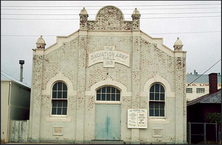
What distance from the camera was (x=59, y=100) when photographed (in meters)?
19.3

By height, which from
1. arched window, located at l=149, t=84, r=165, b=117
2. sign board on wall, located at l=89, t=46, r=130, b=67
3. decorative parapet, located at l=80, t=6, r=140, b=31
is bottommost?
arched window, located at l=149, t=84, r=165, b=117

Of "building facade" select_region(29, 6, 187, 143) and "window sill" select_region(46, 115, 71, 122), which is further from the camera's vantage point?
"window sill" select_region(46, 115, 71, 122)

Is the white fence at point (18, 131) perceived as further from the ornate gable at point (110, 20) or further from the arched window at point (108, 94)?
the ornate gable at point (110, 20)

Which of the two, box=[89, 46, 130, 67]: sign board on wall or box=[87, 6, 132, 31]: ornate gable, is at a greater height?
box=[87, 6, 132, 31]: ornate gable

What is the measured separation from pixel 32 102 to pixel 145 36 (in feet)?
28.0

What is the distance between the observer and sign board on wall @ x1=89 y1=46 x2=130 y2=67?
63.5 feet

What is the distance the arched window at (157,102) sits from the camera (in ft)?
63.3

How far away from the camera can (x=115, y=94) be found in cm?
1934

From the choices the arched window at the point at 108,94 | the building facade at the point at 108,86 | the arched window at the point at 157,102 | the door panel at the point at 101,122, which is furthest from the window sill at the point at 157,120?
the door panel at the point at 101,122

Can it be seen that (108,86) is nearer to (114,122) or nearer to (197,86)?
(114,122)

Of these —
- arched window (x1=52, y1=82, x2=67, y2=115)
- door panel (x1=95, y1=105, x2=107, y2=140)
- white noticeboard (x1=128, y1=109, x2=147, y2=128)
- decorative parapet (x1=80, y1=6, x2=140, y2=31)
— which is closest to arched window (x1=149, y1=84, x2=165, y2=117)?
white noticeboard (x1=128, y1=109, x2=147, y2=128)

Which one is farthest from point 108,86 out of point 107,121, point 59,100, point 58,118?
point 58,118

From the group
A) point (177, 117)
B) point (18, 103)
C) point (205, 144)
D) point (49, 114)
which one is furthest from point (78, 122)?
point (205, 144)

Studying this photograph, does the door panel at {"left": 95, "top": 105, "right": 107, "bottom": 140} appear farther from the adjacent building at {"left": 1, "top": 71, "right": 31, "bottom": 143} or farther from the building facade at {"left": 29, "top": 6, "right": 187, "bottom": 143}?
the adjacent building at {"left": 1, "top": 71, "right": 31, "bottom": 143}
